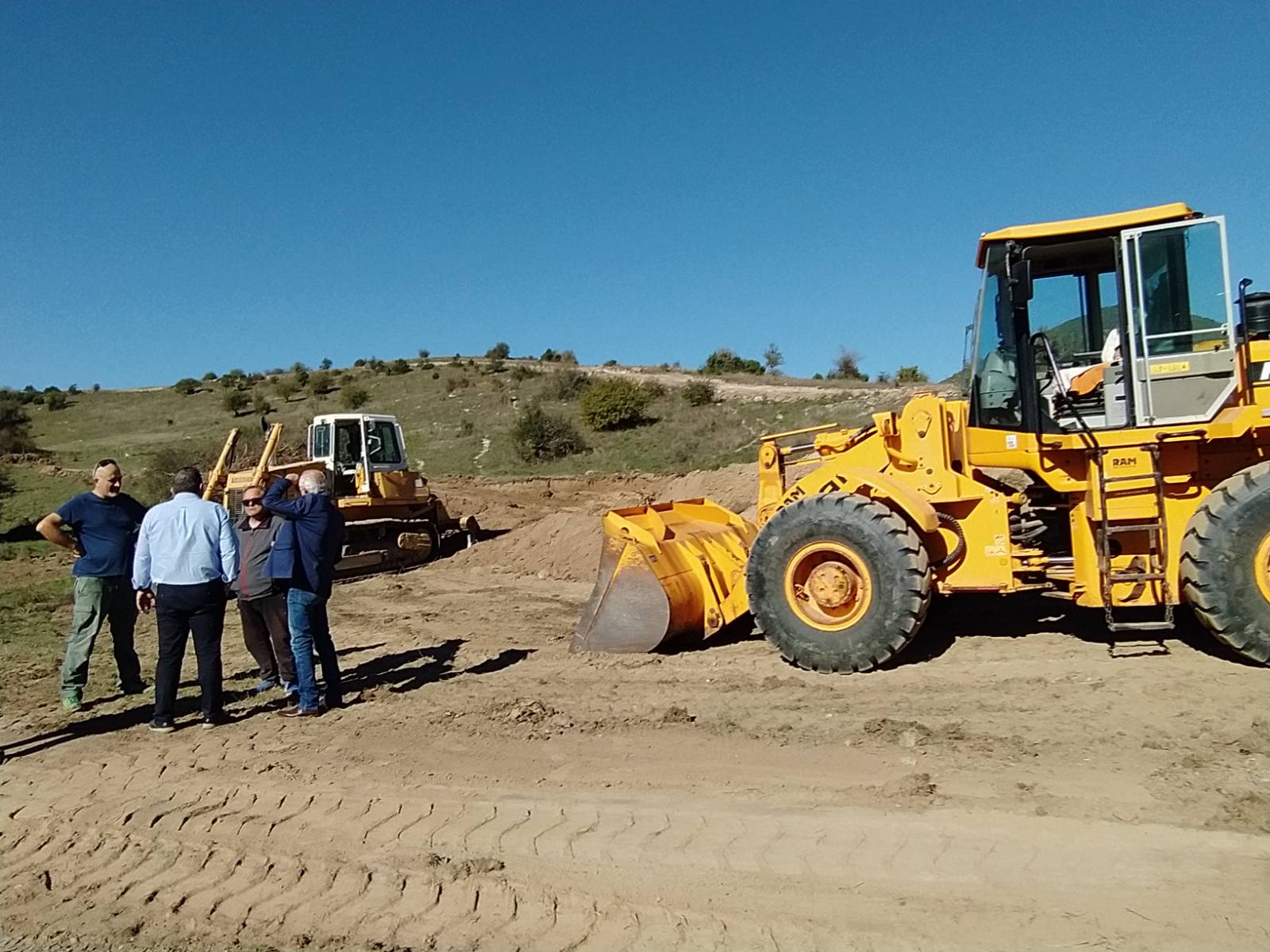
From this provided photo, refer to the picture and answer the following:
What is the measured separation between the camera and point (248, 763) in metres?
5.46

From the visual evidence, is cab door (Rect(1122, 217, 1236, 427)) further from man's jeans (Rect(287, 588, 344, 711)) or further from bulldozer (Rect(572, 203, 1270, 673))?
man's jeans (Rect(287, 588, 344, 711))

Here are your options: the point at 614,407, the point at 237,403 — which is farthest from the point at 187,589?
the point at 237,403

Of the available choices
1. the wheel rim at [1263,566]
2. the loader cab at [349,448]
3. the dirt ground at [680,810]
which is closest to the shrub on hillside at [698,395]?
the loader cab at [349,448]

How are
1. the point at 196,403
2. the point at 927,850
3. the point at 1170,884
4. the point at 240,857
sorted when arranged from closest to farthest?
1. the point at 1170,884
2. the point at 927,850
3. the point at 240,857
4. the point at 196,403

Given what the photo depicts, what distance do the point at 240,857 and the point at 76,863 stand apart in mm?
769

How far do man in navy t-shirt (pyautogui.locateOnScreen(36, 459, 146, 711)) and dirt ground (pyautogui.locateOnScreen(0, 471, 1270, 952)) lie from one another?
1.17 ft

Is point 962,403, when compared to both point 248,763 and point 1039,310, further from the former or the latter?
point 248,763

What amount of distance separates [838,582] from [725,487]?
10188 mm

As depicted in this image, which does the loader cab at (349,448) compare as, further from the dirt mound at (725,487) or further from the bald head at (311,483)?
the bald head at (311,483)

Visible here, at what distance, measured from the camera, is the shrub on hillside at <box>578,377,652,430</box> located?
1394 inches

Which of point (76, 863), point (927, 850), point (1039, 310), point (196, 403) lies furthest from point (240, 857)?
point (196, 403)

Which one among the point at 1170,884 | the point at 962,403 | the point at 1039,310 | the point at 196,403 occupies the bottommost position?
the point at 1170,884

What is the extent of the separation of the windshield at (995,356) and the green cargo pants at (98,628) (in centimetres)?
652

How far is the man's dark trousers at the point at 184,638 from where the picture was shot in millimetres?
6184
